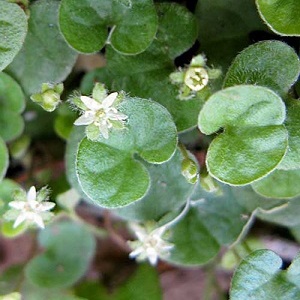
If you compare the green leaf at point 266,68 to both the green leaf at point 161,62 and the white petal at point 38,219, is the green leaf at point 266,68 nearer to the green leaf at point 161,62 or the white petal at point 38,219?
the green leaf at point 161,62

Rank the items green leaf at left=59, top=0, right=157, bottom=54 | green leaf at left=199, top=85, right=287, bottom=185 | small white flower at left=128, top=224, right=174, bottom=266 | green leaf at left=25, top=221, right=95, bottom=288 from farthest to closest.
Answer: green leaf at left=25, top=221, right=95, bottom=288 < small white flower at left=128, top=224, right=174, bottom=266 < green leaf at left=59, top=0, right=157, bottom=54 < green leaf at left=199, top=85, right=287, bottom=185

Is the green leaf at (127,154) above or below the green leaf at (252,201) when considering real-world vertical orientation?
above

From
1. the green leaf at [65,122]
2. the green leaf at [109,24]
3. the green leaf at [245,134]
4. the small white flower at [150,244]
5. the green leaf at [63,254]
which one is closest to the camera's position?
the green leaf at [245,134]

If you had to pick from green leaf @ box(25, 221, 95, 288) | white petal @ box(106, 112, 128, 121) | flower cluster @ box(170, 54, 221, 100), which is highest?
flower cluster @ box(170, 54, 221, 100)

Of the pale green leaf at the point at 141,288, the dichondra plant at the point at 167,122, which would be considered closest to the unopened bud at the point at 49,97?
the dichondra plant at the point at 167,122

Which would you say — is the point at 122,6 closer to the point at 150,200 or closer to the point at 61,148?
the point at 150,200

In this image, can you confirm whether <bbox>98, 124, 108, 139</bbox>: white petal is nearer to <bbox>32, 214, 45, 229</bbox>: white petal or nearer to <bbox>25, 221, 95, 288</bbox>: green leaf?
<bbox>32, 214, 45, 229</bbox>: white petal

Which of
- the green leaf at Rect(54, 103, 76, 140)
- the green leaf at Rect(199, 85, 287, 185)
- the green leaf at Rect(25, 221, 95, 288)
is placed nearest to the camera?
the green leaf at Rect(199, 85, 287, 185)

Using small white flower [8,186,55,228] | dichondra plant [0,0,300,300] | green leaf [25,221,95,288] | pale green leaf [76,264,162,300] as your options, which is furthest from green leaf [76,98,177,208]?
green leaf [25,221,95,288]
